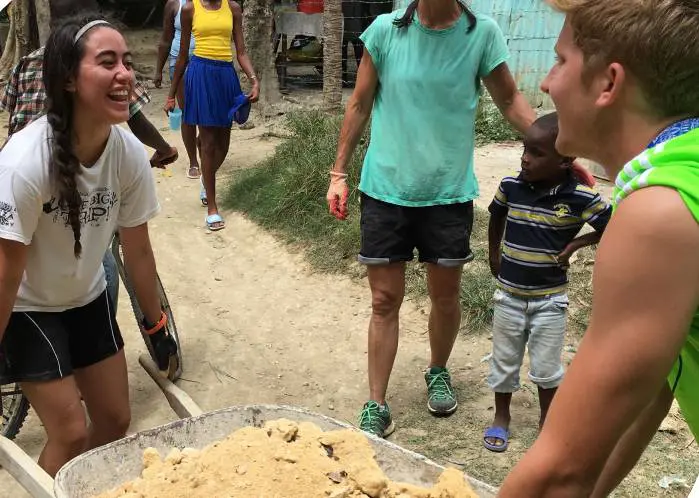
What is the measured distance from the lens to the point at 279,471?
7.13ft

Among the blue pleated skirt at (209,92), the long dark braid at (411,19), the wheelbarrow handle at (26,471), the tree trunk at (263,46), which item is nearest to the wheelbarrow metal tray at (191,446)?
the wheelbarrow handle at (26,471)

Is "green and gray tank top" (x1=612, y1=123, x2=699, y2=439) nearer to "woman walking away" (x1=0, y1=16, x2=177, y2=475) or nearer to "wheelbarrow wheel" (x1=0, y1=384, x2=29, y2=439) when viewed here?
"woman walking away" (x1=0, y1=16, x2=177, y2=475)

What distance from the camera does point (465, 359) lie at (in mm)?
→ 4328

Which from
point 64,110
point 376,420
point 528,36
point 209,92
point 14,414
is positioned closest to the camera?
point 64,110

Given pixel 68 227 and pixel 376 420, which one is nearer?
pixel 68 227

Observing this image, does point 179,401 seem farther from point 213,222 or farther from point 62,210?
point 213,222

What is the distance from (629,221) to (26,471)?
196 centimetres

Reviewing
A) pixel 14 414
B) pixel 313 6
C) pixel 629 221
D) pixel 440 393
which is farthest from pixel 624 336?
pixel 313 6

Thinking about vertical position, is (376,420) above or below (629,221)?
below

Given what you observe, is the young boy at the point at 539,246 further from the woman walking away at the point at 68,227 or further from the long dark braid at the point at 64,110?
the long dark braid at the point at 64,110

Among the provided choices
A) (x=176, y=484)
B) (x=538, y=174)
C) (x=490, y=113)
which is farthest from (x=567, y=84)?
(x=490, y=113)

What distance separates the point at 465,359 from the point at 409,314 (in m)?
0.64

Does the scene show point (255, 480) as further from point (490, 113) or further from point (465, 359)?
point (490, 113)

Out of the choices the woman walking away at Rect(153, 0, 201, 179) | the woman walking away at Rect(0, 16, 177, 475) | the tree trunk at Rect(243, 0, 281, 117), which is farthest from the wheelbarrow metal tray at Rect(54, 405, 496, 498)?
the tree trunk at Rect(243, 0, 281, 117)
